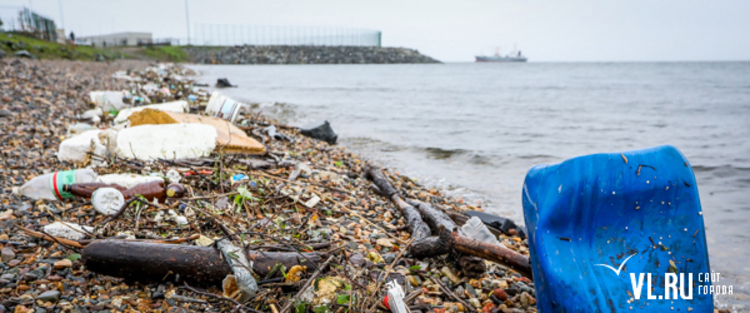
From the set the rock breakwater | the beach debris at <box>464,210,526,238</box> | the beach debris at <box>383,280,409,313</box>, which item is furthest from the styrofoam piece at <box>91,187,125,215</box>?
the rock breakwater

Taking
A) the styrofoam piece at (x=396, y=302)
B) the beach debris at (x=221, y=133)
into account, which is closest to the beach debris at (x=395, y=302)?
the styrofoam piece at (x=396, y=302)

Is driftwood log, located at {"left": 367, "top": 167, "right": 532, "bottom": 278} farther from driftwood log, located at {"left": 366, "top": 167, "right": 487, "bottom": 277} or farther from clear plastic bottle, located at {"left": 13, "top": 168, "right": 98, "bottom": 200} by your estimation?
clear plastic bottle, located at {"left": 13, "top": 168, "right": 98, "bottom": 200}

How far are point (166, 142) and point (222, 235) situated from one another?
2.19 metres

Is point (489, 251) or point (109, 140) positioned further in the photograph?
point (109, 140)

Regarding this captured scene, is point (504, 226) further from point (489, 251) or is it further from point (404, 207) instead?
point (489, 251)

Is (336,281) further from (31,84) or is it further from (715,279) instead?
(31,84)

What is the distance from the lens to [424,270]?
8.53 ft

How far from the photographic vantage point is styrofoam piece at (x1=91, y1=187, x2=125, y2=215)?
2.73 metres

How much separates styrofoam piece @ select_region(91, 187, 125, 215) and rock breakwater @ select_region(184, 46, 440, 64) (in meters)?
66.5

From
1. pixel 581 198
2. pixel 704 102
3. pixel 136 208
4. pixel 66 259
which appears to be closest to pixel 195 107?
pixel 136 208

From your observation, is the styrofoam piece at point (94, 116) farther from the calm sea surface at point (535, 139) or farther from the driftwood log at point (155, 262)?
the driftwood log at point (155, 262)

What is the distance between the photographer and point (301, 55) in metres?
80.2

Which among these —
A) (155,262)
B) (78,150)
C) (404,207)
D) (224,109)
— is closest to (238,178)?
(404,207)

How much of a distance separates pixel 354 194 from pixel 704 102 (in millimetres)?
18280
